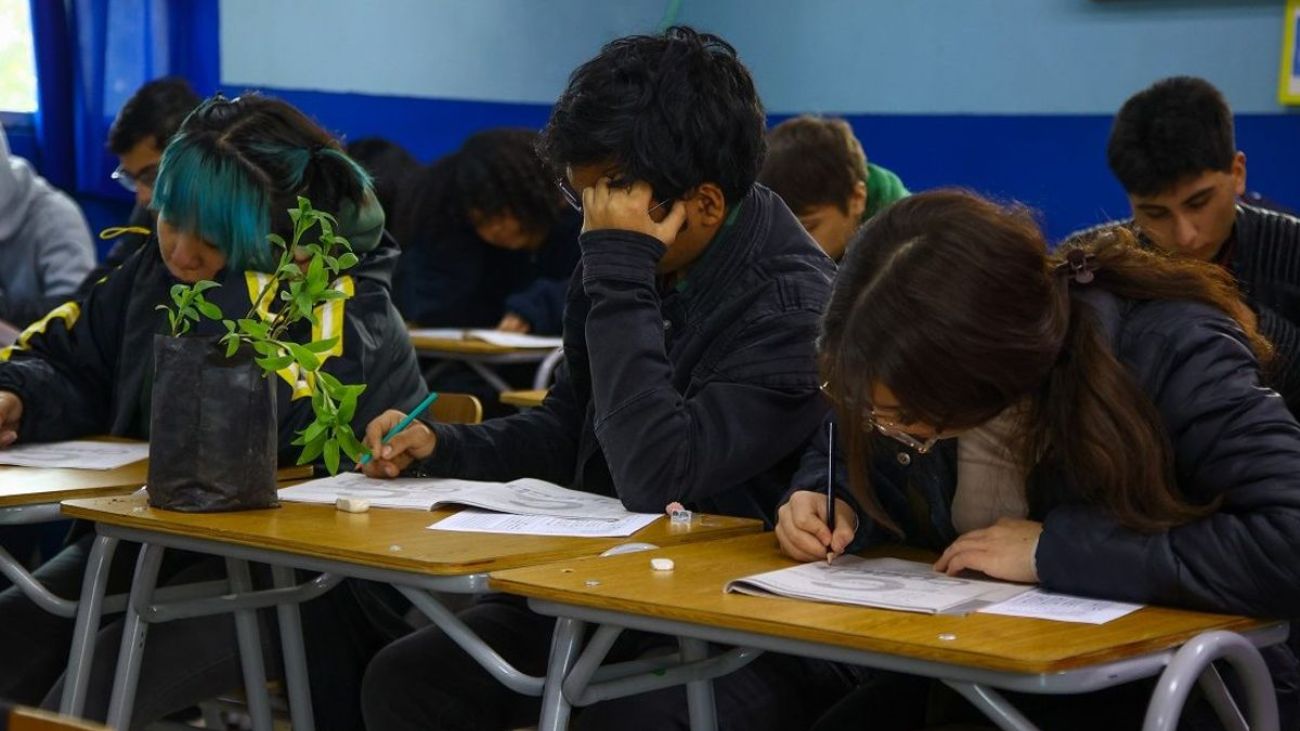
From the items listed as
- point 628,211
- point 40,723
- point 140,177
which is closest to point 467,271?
point 140,177

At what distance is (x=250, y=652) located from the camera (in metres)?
2.16

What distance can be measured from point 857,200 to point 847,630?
7.65 ft

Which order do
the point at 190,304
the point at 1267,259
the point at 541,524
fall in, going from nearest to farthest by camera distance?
the point at 541,524, the point at 190,304, the point at 1267,259

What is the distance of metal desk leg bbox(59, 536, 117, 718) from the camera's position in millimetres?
1976

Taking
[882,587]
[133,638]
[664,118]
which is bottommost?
[133,638]

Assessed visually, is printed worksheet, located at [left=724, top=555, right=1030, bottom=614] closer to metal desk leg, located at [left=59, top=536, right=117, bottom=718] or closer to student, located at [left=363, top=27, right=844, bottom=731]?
student, located at [left=363, top=27, right=844, bottom=731]

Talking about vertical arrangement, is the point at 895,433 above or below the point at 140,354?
above

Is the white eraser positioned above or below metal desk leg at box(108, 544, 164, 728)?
above

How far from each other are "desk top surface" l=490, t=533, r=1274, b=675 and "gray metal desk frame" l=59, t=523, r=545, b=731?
110 millimetres

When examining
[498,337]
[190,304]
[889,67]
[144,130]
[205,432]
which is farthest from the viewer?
[889,67]

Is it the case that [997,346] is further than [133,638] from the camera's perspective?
No

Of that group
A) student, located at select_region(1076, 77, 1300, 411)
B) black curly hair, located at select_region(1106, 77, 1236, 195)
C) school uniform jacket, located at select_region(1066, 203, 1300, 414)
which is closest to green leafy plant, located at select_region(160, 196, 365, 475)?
school uniform jacket, located at select_region(1066, 203, 1300, 414)

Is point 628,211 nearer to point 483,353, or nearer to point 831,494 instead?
point 831,494

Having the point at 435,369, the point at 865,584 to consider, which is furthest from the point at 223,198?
the point at 435,369
